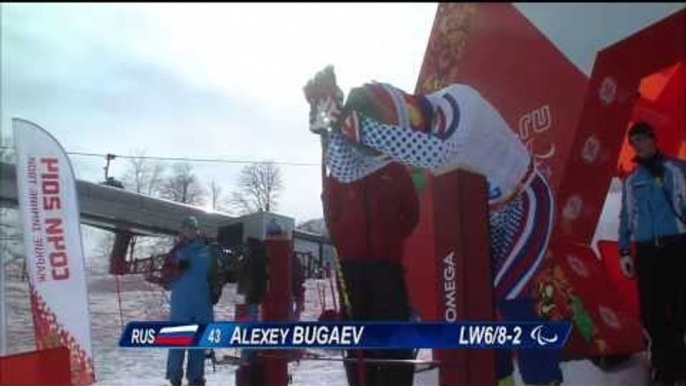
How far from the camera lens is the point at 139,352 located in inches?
121

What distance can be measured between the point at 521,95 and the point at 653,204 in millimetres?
829

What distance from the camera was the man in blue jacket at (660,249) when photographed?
289 centimetres

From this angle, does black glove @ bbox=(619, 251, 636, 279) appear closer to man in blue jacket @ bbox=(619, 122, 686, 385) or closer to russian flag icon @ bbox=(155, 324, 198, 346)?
man in blue jacket @ bbox=(619, 122, 686, 385)

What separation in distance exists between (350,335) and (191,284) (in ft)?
5.26

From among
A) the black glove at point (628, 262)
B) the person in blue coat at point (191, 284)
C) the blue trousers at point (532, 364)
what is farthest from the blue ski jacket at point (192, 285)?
the black glove at point (628, 262)

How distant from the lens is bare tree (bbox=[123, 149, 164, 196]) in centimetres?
320

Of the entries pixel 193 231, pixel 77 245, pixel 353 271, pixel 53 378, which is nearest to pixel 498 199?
Result: pixel 353 271

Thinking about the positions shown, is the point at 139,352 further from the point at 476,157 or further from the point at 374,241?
the point at 476,157

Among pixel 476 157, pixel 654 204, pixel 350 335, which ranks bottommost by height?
pixel 350 335

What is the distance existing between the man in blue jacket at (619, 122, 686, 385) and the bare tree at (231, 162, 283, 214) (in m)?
1.55

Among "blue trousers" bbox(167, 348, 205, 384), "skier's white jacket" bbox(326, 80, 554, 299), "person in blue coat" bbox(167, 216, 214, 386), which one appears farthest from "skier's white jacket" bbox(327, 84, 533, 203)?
"blue trousers" bbox(167, 348, 205, 384)

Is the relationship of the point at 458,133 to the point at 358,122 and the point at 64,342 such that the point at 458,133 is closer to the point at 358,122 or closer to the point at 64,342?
the point at 358,122

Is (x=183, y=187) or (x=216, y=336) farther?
(x=183, y=187)

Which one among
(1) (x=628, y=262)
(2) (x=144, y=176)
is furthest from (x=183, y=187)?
(1) (x=628, y=262)
